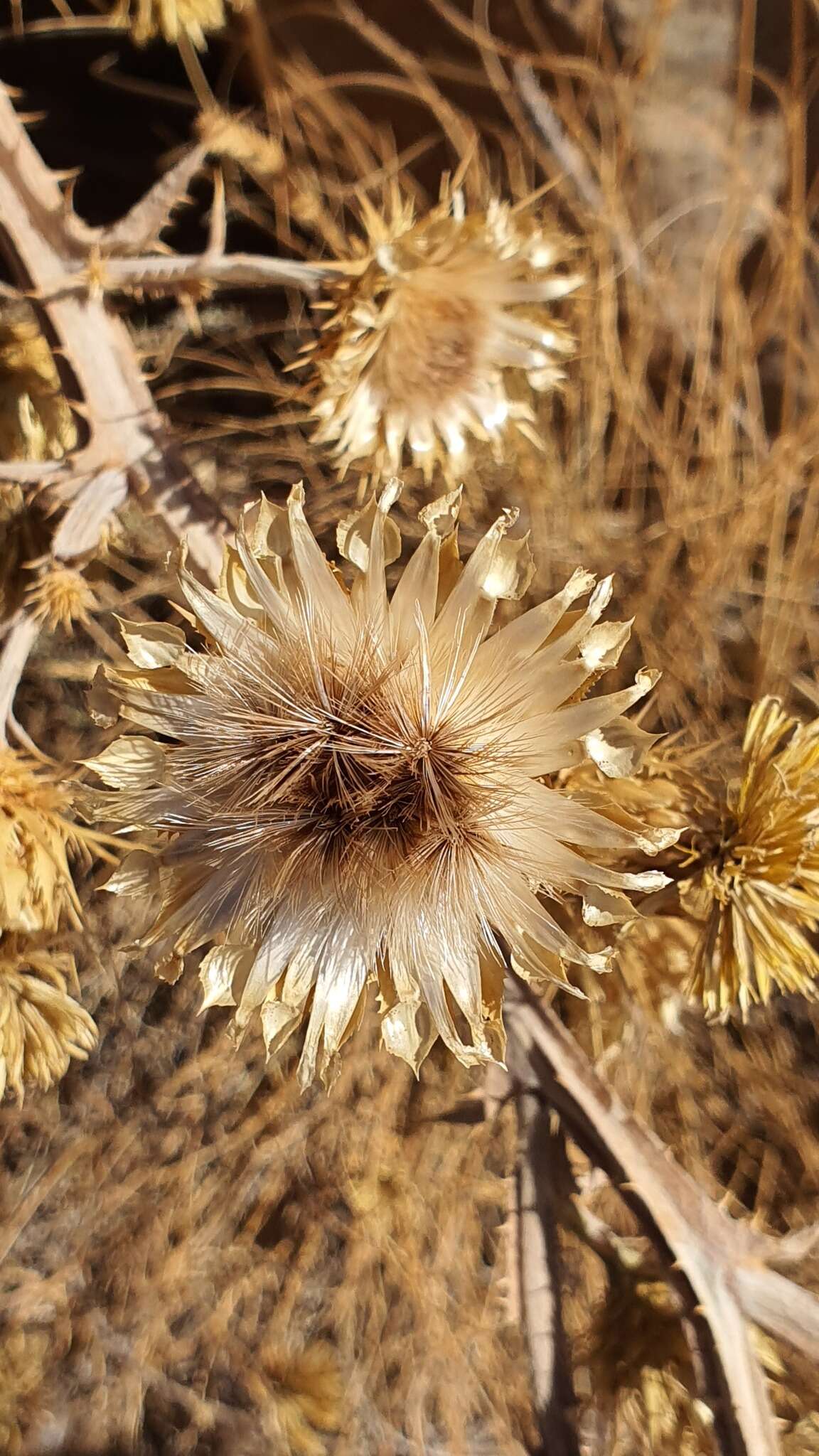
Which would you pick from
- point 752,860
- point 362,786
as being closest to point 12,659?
point 362,786

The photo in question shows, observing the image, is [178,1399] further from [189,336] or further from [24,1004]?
[189,336]

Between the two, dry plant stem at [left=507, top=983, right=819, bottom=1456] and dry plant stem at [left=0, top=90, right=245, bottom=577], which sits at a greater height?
dry plant stem at [left=0, top=90, right=245, bottom=577]

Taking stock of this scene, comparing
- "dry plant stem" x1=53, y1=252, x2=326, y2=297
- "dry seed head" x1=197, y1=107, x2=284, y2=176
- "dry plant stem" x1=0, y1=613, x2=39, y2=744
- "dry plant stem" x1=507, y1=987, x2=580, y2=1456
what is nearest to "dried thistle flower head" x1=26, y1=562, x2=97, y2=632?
"dry plant stem" x1=0, y1=613, x2=39, y2=744

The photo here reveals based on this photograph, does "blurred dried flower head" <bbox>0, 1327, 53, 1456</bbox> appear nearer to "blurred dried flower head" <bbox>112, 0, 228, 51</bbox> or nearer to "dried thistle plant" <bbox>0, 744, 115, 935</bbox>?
"dried thistle plant" <bbox>0, 744, 115, 935</bbox>

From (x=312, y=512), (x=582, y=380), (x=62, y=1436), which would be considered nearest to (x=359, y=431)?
(x=312, y=512)

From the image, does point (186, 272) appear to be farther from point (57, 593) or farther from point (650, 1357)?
point (650, 1357)

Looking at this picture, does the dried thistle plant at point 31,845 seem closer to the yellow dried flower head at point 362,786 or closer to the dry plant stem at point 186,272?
the yellow dried flower head at point 362,786
